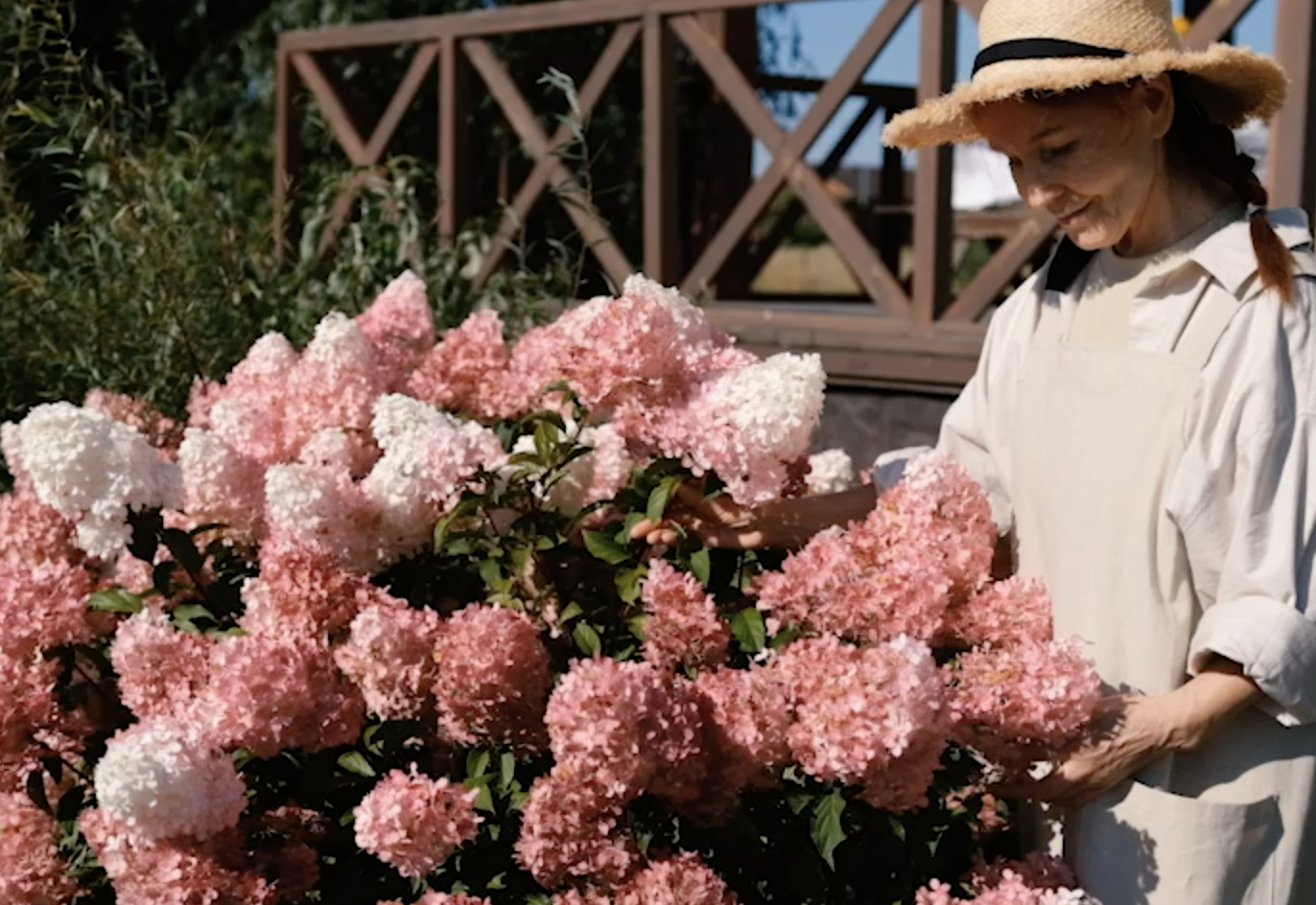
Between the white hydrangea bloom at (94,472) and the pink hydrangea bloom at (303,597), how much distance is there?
7.3 inches

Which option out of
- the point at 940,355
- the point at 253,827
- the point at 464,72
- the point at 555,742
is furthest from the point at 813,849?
the point at 464,72

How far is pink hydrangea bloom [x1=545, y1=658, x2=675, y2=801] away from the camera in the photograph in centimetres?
175

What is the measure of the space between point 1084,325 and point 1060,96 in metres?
0.29

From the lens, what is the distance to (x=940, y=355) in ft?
15.1

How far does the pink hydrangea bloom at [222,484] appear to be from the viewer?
2.22 meters

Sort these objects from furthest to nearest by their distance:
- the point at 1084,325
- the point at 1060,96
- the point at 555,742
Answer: the point at 1084,325 → the point at 1060,96 → the point at 555,742

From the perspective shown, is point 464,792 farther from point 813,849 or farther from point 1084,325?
point 1084,325

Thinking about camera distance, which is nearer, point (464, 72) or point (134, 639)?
point (134, 639)

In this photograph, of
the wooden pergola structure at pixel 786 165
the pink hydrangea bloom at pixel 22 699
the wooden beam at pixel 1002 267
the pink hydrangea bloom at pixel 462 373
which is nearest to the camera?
the pink hydrangea bloom at pixel 22 699

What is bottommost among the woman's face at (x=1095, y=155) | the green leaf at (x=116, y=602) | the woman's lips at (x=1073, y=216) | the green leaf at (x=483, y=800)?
the green leaf at (x=483, y=800)

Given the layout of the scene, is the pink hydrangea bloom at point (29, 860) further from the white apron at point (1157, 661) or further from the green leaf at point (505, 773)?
the white apron at point (1157, 661)

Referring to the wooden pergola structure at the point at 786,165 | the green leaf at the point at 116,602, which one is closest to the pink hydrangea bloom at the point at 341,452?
the green leaf at the point at 116,602

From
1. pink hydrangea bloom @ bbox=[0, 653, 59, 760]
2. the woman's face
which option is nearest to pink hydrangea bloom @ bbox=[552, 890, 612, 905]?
pink hydrangea bloom @ bbox=[0, 653, 59, 760]

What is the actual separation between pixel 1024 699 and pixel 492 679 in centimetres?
56
